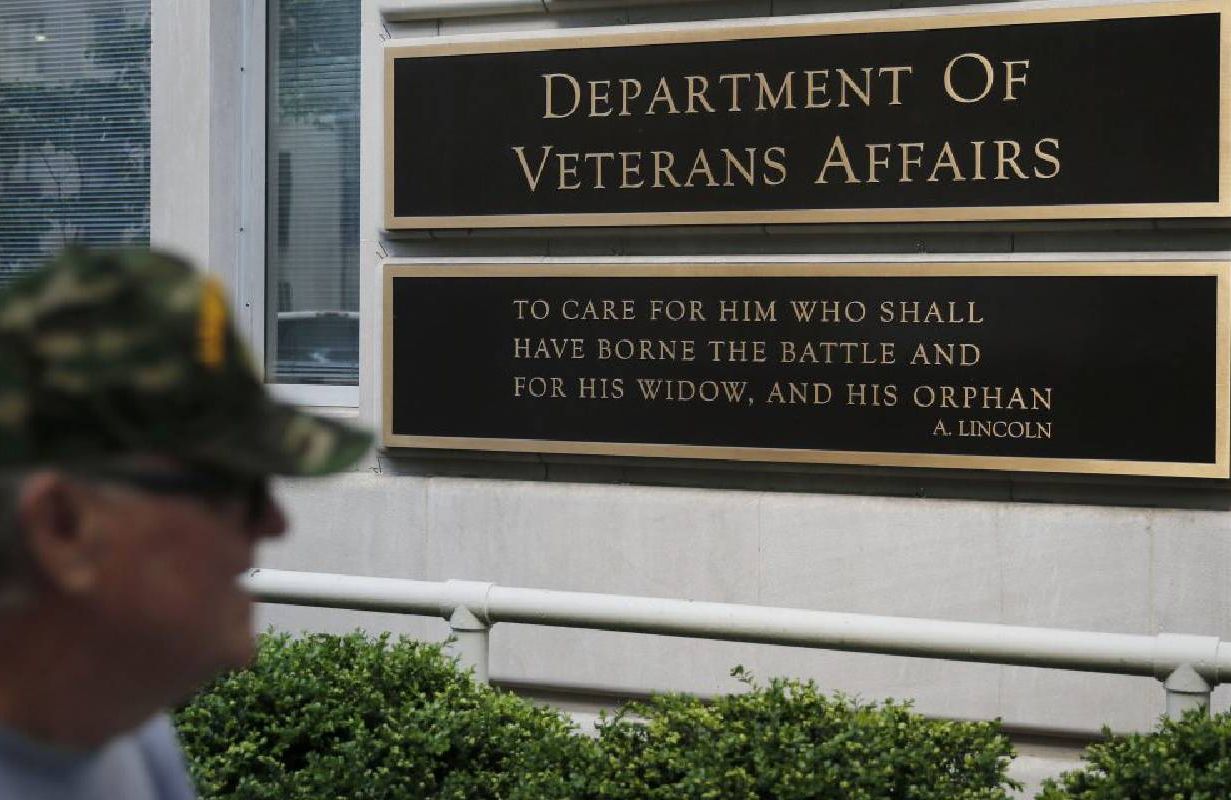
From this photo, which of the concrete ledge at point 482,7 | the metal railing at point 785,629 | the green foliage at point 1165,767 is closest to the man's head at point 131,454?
the green foliage at point 1165,767

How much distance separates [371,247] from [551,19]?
157cm

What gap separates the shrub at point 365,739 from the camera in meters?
5.04

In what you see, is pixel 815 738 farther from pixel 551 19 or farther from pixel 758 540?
pixel 551 19

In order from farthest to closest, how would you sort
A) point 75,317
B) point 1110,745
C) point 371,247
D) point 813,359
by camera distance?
point 371,247
point 813,359
point 1110,745
point 75,317

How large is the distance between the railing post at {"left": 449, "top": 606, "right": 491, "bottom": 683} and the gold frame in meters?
2.04

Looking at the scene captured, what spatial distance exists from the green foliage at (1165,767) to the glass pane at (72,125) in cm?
663

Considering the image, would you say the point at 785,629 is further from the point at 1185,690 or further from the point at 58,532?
the point at 58,532

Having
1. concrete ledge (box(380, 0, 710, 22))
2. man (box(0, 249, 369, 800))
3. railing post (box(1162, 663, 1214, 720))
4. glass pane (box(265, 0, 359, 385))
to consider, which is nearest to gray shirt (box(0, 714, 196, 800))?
man (box(0, 249, 369, 800))

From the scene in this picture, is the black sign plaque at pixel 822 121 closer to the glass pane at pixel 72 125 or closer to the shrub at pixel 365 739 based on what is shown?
the glass pane at pixel 72 125

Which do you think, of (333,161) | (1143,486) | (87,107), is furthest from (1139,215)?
(87,107)

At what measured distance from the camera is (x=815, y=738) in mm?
5020

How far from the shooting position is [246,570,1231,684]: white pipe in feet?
17.3

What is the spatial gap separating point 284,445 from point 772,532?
6.63 m

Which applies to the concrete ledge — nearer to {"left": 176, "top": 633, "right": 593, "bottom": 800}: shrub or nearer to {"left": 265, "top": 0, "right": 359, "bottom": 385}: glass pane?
{"left": 265, "top": 0, "right": 359, "bottom": 385}: glass pane
